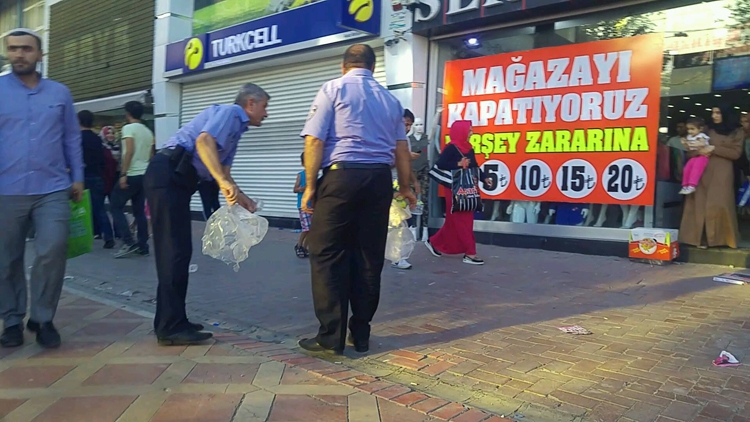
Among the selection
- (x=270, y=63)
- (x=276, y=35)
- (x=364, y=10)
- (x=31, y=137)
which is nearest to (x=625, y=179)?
(x=364, y=10)

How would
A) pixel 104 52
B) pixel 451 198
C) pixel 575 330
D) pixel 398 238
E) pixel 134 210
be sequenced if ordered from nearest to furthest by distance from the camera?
pixel 575 330 → pixel 398 238 → pixel 451 198 → pixel 134 210 → pixel 104 52

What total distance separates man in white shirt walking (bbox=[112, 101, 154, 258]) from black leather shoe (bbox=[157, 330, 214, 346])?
13.2 feet

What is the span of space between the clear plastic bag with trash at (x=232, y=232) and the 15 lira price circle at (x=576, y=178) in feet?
16.1

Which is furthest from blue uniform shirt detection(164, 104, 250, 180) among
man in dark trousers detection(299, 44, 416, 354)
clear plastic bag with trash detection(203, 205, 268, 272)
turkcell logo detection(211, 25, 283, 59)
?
turkcell logo detection(211, 25, 283, 59)

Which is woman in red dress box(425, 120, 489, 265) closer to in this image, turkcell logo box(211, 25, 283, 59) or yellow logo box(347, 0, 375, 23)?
yellow logo box(347, 0, 375, 23)

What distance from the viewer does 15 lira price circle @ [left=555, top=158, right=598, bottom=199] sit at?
748cm

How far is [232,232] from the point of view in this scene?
387 cm

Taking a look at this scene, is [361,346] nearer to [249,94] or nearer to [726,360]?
[249,94]

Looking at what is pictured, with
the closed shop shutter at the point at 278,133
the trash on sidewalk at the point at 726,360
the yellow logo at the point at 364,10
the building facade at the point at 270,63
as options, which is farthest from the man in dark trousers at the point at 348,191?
the closed shop shutter at the point at 278,133

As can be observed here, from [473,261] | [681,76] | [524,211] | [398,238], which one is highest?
[681,76]

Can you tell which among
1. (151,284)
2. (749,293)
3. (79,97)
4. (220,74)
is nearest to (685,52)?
(749,293)

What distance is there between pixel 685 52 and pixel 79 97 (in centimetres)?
1562

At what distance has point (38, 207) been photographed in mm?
3619

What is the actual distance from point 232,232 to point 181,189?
0.44m
